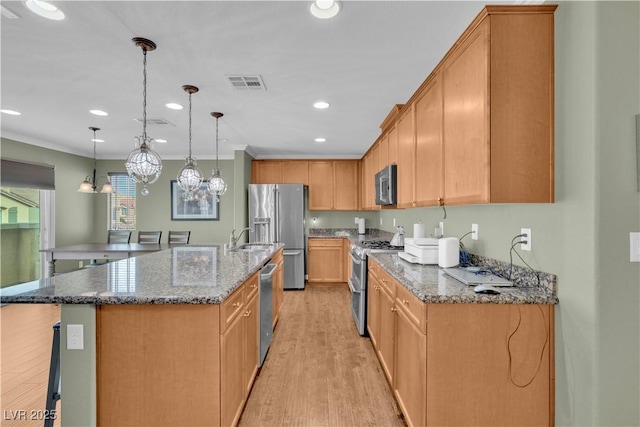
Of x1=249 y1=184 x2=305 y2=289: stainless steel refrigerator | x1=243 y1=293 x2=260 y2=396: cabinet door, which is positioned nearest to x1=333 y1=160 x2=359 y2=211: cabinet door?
x1=249 y1=184 x2=305 y2=289: stainless steel refrigerator

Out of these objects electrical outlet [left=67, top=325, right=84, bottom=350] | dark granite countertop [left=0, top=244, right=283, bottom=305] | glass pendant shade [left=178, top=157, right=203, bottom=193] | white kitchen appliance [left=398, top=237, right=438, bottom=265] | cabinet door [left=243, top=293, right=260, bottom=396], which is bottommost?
cabinet door [left=243, top=293, right=260, bottom=396]

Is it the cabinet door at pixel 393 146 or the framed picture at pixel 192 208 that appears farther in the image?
the framed picture at pixel 192 208

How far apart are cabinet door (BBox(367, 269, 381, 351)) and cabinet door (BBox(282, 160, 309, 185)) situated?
3.33m

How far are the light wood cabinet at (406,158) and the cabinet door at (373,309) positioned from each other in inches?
31.4

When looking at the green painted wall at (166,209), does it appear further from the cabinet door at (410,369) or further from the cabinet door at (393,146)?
the cabinet door at (410,369)

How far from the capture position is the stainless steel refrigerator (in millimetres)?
5465

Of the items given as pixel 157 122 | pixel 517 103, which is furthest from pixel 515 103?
pixel 157 122

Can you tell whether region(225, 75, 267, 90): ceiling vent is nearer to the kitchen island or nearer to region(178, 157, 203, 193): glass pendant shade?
region(178, 157, 203, 193): glass pendant shade

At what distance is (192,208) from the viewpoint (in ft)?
21.3

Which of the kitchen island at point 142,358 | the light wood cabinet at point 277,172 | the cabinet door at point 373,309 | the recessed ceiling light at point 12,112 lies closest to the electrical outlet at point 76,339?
the kitchen island at point 142,358

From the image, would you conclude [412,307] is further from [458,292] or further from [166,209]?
[166,209]

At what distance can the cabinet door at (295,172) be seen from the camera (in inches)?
240

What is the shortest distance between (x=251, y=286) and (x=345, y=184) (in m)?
4.16

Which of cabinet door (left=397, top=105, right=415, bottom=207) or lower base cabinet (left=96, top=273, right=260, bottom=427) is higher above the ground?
cabinet door (left=397, top=105, right=415, bottom=207)
